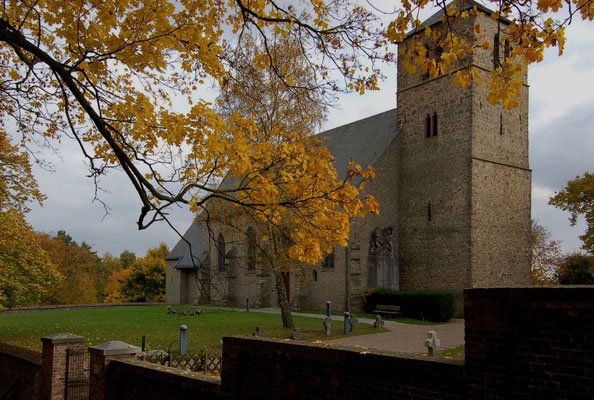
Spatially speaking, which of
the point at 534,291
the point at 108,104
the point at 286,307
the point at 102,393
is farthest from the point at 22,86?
the point at 286,307

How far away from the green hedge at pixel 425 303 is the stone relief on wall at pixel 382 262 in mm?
2392

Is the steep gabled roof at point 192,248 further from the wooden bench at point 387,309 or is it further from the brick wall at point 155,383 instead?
the brick wall at point 155,383

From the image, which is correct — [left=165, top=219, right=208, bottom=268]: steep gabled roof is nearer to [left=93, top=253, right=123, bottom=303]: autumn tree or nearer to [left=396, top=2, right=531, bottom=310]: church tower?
[left=396, top=2, right=531, bottom=310]: church tower

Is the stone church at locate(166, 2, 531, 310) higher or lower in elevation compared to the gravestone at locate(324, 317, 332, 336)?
higher

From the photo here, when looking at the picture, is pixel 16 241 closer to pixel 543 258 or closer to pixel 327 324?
pixel 327 324

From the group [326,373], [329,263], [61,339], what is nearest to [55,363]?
[61,339]

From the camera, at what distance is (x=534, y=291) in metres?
3.99

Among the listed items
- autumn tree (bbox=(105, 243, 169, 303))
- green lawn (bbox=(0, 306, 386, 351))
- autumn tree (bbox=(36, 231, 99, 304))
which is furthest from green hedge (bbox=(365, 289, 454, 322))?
autumn tree (bbox=(36, 231, 99, 304))

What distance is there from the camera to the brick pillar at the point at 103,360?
8.78 meters

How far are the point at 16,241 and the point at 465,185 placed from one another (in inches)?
813

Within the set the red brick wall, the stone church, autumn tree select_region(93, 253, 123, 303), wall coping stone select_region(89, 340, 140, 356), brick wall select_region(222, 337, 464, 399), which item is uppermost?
the stone church

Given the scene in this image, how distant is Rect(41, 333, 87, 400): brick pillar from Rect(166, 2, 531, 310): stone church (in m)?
16.7

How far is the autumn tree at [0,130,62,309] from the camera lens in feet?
59.4

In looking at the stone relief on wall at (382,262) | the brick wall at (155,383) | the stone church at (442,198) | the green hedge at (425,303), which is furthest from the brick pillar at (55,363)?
the stone relief on wall at (382,262)
